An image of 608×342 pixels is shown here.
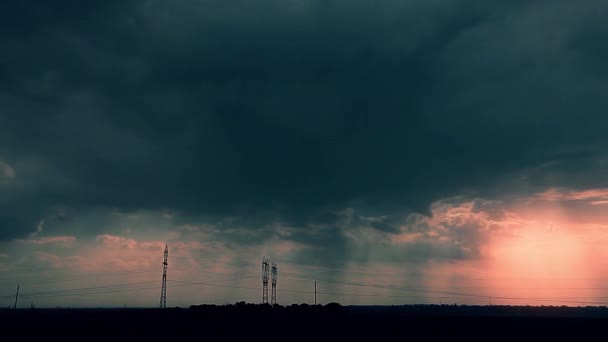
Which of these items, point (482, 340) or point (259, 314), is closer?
point (482, 340)

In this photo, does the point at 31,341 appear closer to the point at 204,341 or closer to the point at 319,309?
the point at 204,341

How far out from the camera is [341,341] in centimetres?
6253

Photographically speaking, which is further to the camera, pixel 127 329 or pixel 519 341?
pixel 127 329

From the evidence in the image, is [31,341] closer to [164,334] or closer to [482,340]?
[164,334]

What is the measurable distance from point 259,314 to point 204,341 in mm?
58436

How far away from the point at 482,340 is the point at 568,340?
1404 centimetres

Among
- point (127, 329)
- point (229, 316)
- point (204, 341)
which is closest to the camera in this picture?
point (204, 341)

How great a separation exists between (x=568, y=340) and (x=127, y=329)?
6605 centimetres

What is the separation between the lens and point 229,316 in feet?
363

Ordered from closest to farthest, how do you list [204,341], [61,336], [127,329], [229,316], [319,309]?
[204,341]
[61,336]
[127,329]
[229,316]
[319,309]

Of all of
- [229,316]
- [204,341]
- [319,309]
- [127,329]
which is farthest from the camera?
[319,309]

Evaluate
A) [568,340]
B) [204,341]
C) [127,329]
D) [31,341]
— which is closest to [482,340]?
[568,340]

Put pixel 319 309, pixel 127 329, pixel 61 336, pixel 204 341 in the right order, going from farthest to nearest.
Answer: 1. pixel 319 309
2. pixel 127 329
3. pixel 61 336
4. pixel 204 341

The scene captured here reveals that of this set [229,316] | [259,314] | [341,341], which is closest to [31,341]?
[341,341]
